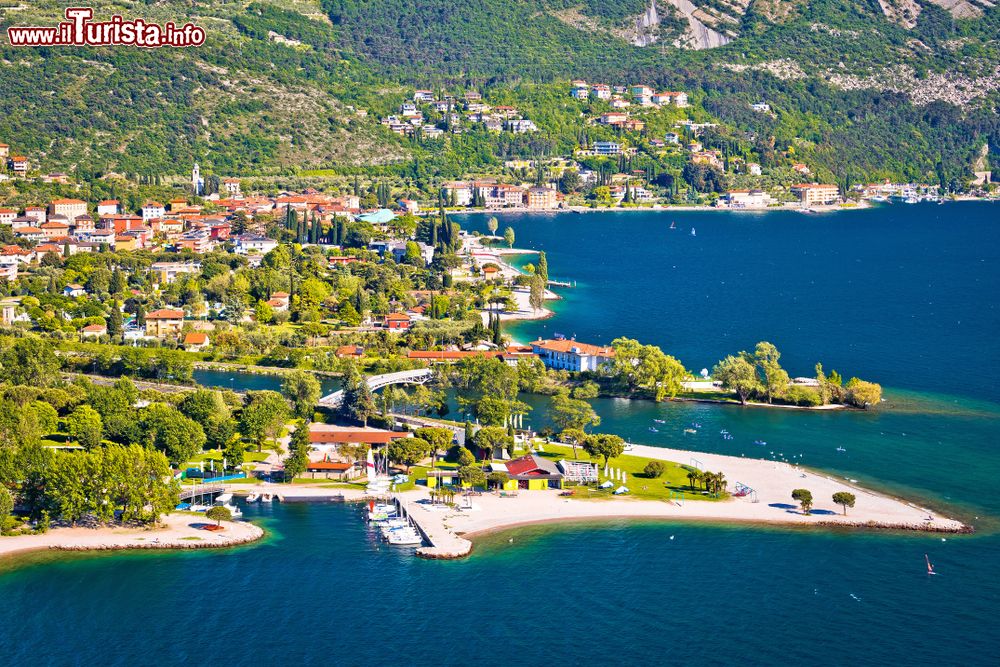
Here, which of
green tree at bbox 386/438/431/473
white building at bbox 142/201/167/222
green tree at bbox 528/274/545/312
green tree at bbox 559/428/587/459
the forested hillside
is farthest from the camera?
the forested hillside

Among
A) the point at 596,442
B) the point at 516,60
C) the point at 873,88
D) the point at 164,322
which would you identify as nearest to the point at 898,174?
the point at 873,88

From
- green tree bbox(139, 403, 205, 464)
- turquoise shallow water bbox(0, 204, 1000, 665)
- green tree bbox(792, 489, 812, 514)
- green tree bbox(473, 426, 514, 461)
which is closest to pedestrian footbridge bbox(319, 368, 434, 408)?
turquoise shallow water bbox(0, 204, 1000, 665)

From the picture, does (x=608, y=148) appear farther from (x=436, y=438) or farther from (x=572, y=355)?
(x=436, y=438)

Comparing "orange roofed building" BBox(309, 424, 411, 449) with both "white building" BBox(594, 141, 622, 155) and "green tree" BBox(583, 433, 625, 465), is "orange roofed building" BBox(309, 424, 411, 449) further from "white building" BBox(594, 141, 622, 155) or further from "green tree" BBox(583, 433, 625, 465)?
"white building" BBox(594, 141, 622, 155)

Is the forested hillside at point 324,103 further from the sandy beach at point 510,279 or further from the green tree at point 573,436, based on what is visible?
the green tree at point 573,436

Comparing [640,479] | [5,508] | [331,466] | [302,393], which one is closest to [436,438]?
[331,466]

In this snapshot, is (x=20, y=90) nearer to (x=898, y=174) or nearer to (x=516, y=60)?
(x=516, y=60)

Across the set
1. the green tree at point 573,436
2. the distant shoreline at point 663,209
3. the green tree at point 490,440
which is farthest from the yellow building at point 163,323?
the distant shoreline at point 663,209

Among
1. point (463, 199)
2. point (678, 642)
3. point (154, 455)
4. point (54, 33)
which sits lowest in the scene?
point (678, 642)
